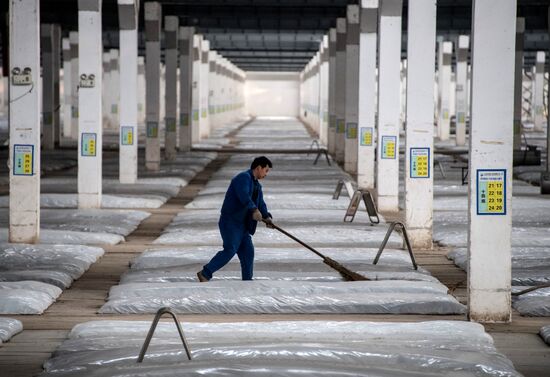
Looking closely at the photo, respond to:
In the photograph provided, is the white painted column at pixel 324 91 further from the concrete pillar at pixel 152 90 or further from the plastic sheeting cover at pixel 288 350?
the plastic sheeting cover at pixel 288 350

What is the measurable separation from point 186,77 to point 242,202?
25251mm

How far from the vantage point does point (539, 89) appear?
199ft

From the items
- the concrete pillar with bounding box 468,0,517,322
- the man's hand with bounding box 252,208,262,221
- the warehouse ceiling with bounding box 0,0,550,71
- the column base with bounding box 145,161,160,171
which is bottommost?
the column base with bounding box 145,161,160,171

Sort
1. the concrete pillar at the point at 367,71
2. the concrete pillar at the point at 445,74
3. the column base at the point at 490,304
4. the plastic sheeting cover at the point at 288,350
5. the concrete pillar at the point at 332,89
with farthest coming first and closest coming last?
the concrete pillar at the point at 445,74 → the concrete pillar at the point at 332,89 → the concrete pillar at the point at 367,71 → the column base at the point at 490,304 → the plastic sheeting cover at the point at 288,350

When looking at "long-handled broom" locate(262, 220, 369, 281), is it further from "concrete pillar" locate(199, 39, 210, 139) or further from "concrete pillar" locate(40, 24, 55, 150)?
"concrete pillar" locate(199, 39, 210, 139)

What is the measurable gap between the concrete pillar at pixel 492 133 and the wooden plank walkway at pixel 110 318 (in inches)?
31.7

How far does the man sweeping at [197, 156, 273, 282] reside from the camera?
38.7 feet

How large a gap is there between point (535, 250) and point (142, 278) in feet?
16.9

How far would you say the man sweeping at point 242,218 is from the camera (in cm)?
1180

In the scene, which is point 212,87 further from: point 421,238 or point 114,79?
point 421,238

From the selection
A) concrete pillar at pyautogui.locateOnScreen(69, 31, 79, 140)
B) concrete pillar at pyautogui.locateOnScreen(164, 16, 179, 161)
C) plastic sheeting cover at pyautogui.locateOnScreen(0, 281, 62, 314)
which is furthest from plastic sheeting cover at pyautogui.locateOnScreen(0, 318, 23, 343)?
concrete pillar at pyautogui.locateOnScreen(69, 31, 79, 140)

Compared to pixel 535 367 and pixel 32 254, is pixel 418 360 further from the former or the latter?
pixel 32 254

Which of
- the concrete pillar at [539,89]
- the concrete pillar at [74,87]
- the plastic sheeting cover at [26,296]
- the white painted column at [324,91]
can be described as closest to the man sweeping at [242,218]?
the plastic sheeting cover at [26,296]

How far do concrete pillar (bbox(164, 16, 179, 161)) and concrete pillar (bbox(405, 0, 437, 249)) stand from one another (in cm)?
1719
